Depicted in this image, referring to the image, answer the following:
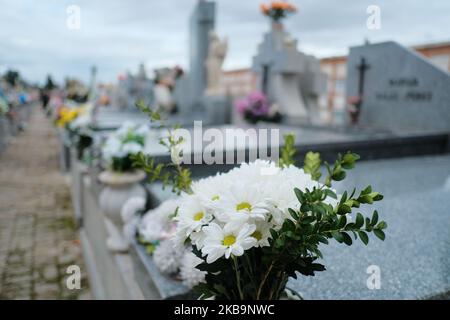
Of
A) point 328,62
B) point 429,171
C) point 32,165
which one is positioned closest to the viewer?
point 429,171

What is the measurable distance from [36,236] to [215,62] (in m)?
7.35

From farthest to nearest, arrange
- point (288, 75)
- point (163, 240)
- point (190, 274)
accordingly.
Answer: point (288, 75) < point (163, 240) < point (190, 274)

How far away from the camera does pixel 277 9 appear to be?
31.4ft

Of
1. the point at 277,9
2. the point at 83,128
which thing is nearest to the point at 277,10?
the point at 277,9

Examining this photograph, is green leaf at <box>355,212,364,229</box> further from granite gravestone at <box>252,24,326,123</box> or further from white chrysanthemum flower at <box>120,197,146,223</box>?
granite gravestone at <box>252,24,326,123</box>

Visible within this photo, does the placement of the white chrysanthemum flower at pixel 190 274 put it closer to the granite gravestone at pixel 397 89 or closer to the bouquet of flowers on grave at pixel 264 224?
the bouquet of flowers on grave at pixel 264 224

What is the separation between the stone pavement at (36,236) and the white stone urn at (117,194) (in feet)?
4.28

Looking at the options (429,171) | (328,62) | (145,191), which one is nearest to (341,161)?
(145,191)

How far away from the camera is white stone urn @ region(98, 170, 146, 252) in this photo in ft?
10.1

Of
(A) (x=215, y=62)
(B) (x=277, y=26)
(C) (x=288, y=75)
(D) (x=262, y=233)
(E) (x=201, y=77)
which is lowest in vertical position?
(D) (x=262, y=233)

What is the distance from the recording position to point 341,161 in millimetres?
973

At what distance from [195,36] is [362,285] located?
1161cm

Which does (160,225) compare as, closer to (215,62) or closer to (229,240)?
(229,240)
